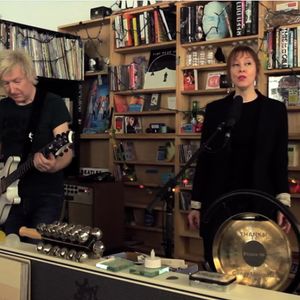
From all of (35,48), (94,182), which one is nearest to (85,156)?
(94,182)

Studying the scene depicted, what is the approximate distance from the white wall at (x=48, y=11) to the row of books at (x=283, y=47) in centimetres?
170

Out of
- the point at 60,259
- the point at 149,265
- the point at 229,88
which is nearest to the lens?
the point at 149,265

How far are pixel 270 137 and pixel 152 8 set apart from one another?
2.55 meters

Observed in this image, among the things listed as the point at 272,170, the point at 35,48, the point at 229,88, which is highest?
the point at 35,48

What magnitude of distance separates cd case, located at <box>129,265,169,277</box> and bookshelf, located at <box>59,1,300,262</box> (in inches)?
95.2

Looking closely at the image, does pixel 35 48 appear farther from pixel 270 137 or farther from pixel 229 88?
pixel 270 137

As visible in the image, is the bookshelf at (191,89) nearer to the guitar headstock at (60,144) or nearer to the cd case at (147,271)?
the guitar headstock at (60,144)

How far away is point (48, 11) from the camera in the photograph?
459 cm

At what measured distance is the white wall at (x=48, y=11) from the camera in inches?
169

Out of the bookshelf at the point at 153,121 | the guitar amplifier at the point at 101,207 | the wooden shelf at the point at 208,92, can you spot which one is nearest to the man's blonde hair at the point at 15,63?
the bookshelf at the point at 153,121

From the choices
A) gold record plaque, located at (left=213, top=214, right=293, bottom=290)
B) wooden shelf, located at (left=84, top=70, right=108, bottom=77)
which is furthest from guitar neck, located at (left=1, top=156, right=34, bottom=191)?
wooden shelf, located at (left=84, top=70, right=108, bottom=77)

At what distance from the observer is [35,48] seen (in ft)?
13.4

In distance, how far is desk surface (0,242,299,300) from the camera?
3.45 feet

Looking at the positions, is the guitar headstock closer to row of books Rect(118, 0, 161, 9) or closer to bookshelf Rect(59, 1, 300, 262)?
bookshelf Rect(59, 1, 300, 262)
